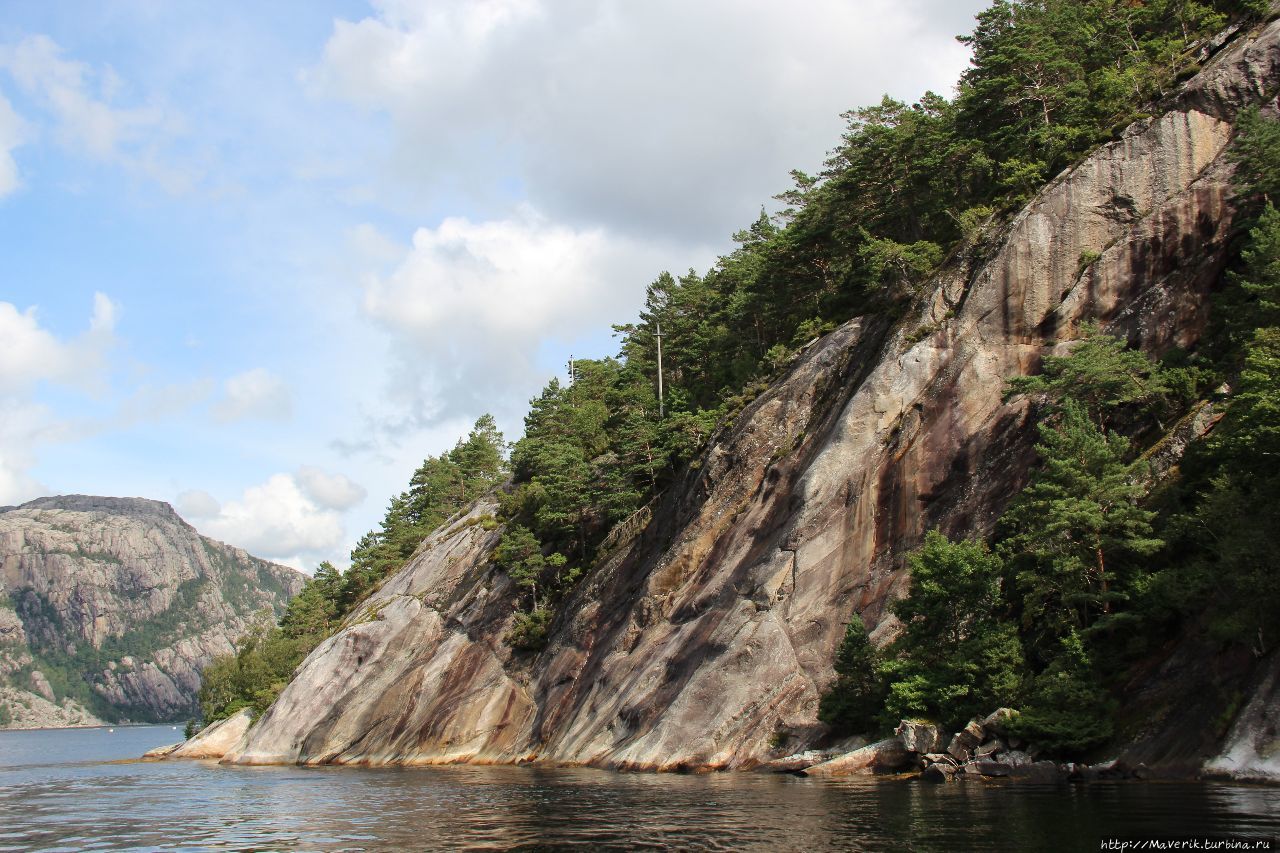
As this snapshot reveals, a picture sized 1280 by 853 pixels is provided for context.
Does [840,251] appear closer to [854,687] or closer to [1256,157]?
[1256,157]

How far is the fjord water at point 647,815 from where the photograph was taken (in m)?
21.5

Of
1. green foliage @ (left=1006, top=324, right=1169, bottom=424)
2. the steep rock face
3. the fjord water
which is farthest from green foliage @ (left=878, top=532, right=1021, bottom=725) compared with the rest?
green foliage @ (left=1006, top=324, right=1169, bottom=424)

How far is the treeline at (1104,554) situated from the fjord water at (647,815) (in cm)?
528

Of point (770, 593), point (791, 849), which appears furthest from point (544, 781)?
point (791, 849)

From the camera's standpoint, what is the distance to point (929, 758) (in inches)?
1417

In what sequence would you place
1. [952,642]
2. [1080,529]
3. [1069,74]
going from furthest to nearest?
[1069,74]
[952,642]
[1080,529]

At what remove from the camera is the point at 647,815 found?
28250 mm

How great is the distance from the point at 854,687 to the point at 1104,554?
12148 mm

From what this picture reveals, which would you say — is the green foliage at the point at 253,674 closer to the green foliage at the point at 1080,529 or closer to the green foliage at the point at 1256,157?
the green foliage at the point at 1080,529

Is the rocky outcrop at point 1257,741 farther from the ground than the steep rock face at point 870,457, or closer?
closer

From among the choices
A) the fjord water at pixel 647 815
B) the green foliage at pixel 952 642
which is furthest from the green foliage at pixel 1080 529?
the fjord water at pixel 647 815

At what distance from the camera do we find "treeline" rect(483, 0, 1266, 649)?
56.2 meters

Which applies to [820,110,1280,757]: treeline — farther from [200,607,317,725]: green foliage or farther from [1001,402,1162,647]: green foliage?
[200,607,317,725]: green foliage

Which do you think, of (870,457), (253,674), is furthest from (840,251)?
(253,674)
